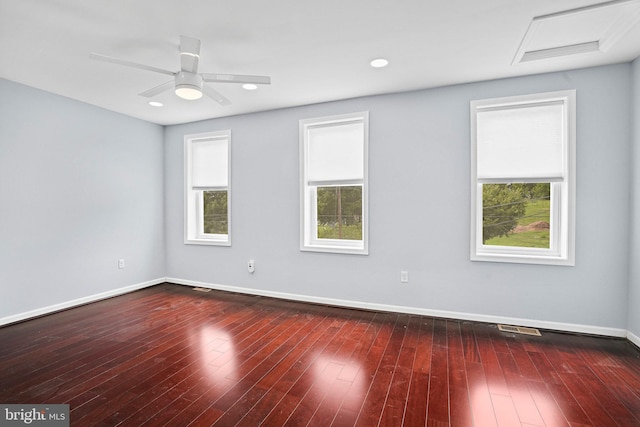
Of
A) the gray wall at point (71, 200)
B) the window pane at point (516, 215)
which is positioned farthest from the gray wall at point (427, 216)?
the gray wall at point (71, 200)

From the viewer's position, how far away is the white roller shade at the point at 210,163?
16.0 feet

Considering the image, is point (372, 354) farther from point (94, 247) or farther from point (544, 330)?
point (94, 247)

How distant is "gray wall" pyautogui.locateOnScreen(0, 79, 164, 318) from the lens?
3418 millimetres

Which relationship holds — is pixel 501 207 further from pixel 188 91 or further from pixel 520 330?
pixel 188 91

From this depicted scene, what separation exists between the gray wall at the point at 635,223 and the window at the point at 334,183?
2544 millimetres

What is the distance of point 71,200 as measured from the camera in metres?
3.96

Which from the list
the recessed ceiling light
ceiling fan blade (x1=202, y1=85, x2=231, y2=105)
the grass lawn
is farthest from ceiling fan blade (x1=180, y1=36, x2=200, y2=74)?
the grass lawn

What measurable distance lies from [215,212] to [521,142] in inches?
169

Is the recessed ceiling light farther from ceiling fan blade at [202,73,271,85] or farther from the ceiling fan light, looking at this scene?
the ceiling fan light

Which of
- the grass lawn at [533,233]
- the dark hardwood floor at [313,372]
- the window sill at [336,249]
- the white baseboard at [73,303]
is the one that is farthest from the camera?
the window sill at [336,249]

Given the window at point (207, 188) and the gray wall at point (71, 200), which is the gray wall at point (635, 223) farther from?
the gray wall at point (71, 200)

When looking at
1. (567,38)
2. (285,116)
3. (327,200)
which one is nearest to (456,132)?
(567,38)

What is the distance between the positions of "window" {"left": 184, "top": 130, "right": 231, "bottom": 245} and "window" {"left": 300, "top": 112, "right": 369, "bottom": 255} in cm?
137

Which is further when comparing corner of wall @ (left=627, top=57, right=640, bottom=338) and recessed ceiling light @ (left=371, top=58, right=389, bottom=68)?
recessed ceiling light @ (left=371, top=58, right=389, bottom=68)
